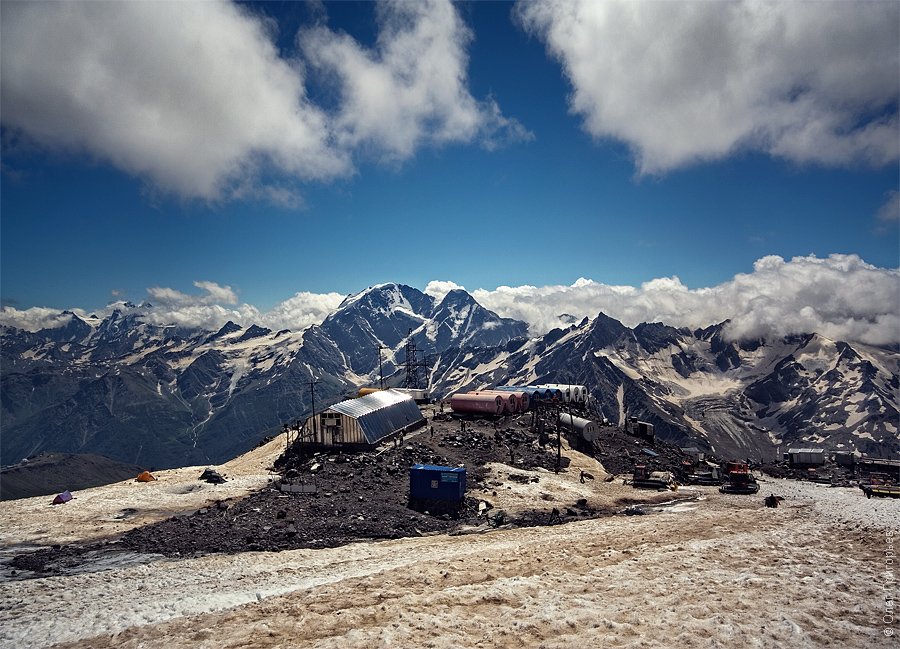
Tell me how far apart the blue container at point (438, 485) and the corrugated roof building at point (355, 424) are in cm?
1762

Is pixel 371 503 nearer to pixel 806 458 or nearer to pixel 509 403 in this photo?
pixel 509 403

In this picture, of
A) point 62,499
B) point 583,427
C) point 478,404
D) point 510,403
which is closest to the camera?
point 62,499

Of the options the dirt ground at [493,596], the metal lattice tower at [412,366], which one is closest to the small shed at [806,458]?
the dirt ground at [493,596]

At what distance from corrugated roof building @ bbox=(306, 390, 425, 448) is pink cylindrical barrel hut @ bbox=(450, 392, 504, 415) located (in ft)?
43.7

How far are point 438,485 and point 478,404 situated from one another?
123ft

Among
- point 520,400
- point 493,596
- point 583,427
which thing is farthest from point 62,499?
point 520,400

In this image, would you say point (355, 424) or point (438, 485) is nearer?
point (438, 485)

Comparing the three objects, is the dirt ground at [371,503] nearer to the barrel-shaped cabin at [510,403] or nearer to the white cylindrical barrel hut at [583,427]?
the white cylindrical barrel hut at [583,427]

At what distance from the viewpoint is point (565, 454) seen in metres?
61.2

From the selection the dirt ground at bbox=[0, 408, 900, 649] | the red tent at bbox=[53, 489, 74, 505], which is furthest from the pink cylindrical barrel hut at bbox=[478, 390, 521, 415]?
the red tent at bbox=[53, 489, 74, 505]

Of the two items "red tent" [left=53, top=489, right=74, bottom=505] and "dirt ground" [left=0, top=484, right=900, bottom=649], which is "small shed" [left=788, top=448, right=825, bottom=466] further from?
"red tent" [left=53, top=489, right=74, bottom=505]

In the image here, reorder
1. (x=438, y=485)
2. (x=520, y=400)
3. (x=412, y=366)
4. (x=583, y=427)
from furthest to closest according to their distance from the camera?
(x=412, y=366) → (x=520, y=400) → (x=583, y=427) → (x=438, y=485)

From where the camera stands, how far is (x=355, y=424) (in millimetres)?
57312

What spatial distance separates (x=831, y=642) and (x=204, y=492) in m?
43.1
